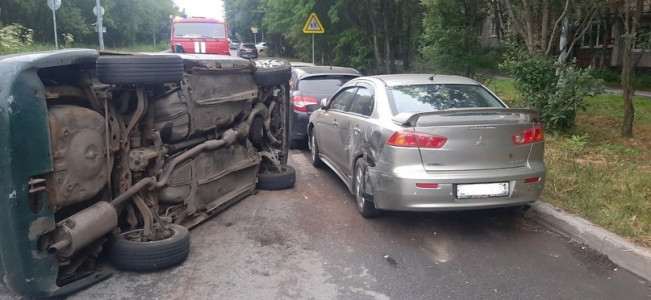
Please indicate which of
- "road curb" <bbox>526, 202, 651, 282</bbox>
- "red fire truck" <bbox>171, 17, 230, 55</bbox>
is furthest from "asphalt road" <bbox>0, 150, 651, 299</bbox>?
"red fire truck" <bbox>171, 17, 230, 55</bbox>

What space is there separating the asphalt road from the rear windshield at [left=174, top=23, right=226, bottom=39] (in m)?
16.6

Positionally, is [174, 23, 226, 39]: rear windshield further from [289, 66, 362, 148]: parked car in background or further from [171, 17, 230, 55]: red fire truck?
[289, 66, 362, 148]: parked car in background

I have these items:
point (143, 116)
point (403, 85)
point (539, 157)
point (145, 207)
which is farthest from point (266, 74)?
point (539, 157)

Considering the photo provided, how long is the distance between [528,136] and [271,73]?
327 centimetres

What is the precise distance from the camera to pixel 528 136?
203 inches

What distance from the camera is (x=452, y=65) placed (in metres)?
14.0

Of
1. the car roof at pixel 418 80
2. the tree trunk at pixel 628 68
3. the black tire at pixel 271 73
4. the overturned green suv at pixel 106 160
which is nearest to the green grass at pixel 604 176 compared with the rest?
the tree trunk at pixel 628 68

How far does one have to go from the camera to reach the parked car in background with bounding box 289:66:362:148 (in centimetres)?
992

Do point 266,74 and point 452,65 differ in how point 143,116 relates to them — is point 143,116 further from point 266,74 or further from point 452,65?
point 452,65

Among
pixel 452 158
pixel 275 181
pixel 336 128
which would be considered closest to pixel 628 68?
pixel 336 128

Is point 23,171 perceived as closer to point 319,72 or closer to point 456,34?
point 319,72

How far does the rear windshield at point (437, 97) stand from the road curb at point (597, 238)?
124 centimetres

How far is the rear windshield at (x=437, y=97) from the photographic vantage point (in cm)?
564

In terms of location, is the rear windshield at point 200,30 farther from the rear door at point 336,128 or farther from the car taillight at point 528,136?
the car taillight at point 528,136
